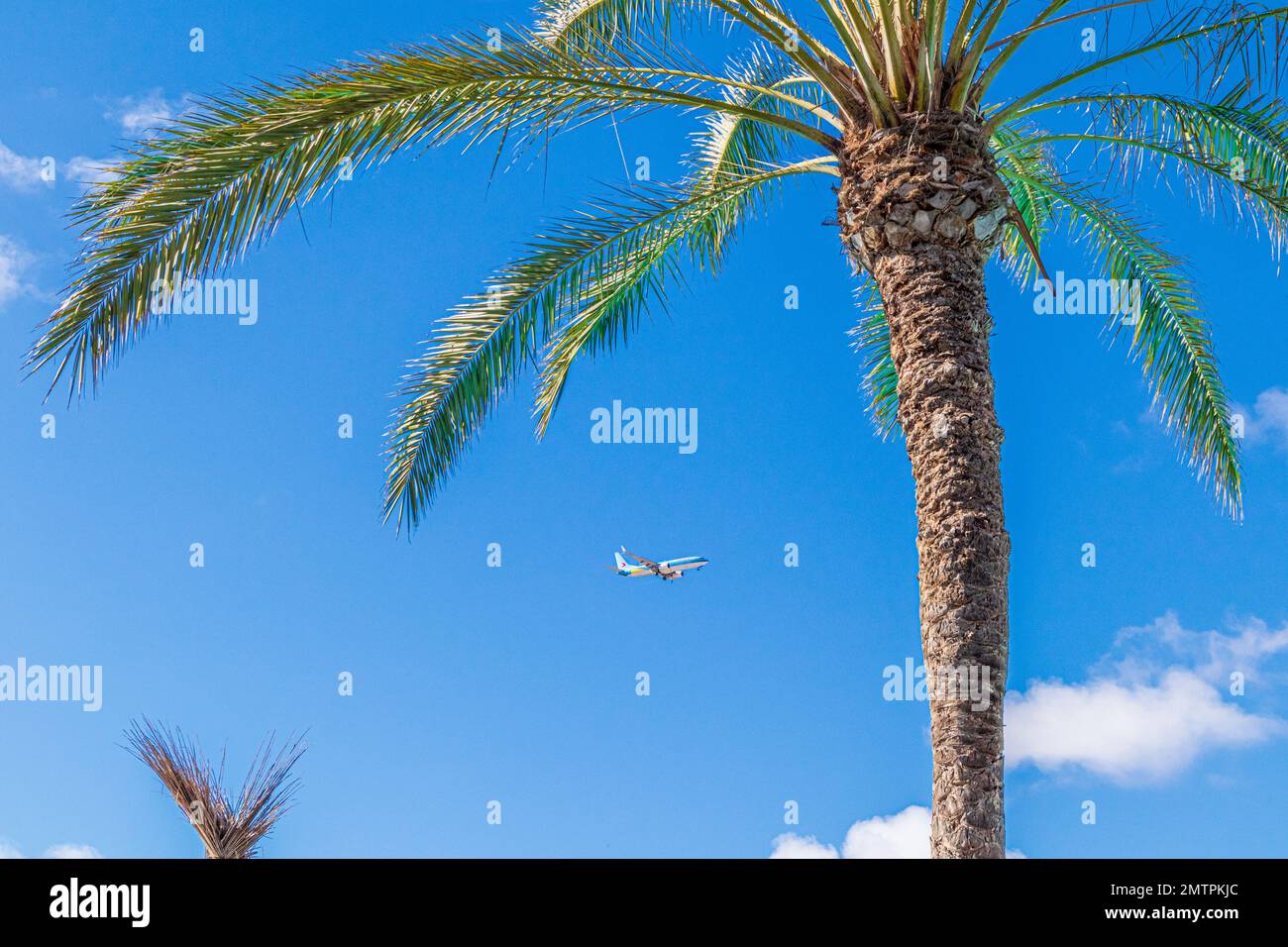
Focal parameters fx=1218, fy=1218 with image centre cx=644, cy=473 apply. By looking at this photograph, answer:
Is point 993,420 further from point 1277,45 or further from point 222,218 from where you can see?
point 222,218

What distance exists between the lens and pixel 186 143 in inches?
264

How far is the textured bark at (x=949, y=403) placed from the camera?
6871mm

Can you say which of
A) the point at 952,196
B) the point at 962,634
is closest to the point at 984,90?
the point at 952,196

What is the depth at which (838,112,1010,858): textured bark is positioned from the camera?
6.87 meters

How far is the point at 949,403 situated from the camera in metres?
7.26

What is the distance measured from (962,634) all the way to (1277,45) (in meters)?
4.41
